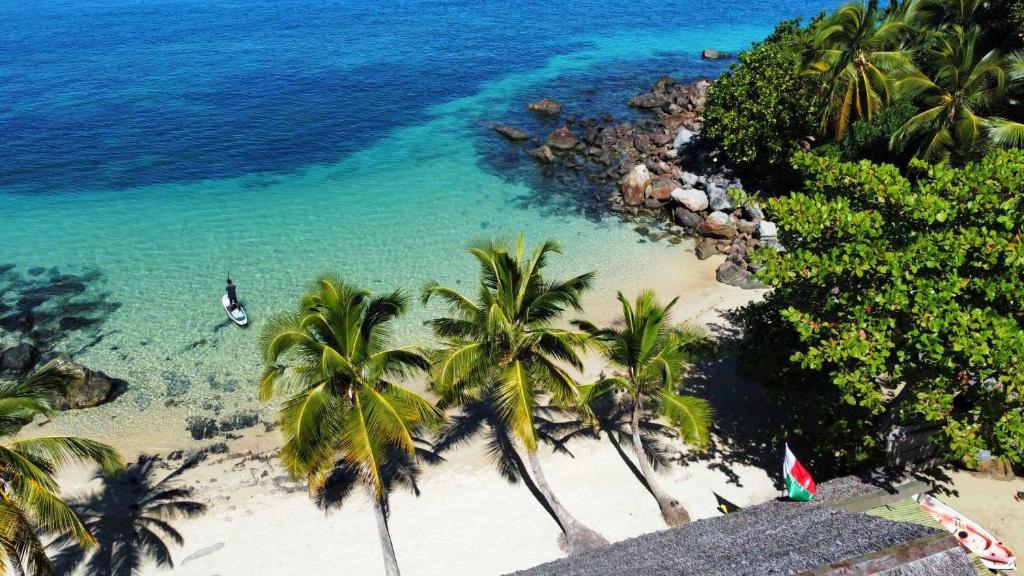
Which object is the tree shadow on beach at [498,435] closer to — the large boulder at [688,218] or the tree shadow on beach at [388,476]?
the tree shadow on beach at [388,476]

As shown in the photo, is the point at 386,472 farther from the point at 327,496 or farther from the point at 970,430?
the point at 970,430

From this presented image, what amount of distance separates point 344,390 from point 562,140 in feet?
97.1

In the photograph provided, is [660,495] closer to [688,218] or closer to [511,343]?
[511,343]

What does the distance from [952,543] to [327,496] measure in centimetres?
1396

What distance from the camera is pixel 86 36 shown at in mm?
65562

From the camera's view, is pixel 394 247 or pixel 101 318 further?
pixel 394 247

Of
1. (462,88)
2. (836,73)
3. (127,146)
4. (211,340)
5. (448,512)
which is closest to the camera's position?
(448,512)

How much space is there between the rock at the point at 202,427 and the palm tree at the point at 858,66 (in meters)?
27.7

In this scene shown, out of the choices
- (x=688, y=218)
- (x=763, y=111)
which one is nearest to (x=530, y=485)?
(x=688, y=218)

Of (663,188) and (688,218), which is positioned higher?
(663,188)

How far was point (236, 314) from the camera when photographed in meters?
24.1

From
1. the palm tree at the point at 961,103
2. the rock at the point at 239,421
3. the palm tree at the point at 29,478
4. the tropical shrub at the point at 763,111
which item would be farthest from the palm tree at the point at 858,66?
the palm tree at the point at 29,478

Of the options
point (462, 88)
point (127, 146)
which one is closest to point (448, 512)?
point (127, 146)

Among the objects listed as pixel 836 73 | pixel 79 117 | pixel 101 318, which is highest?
pixel 836 73
